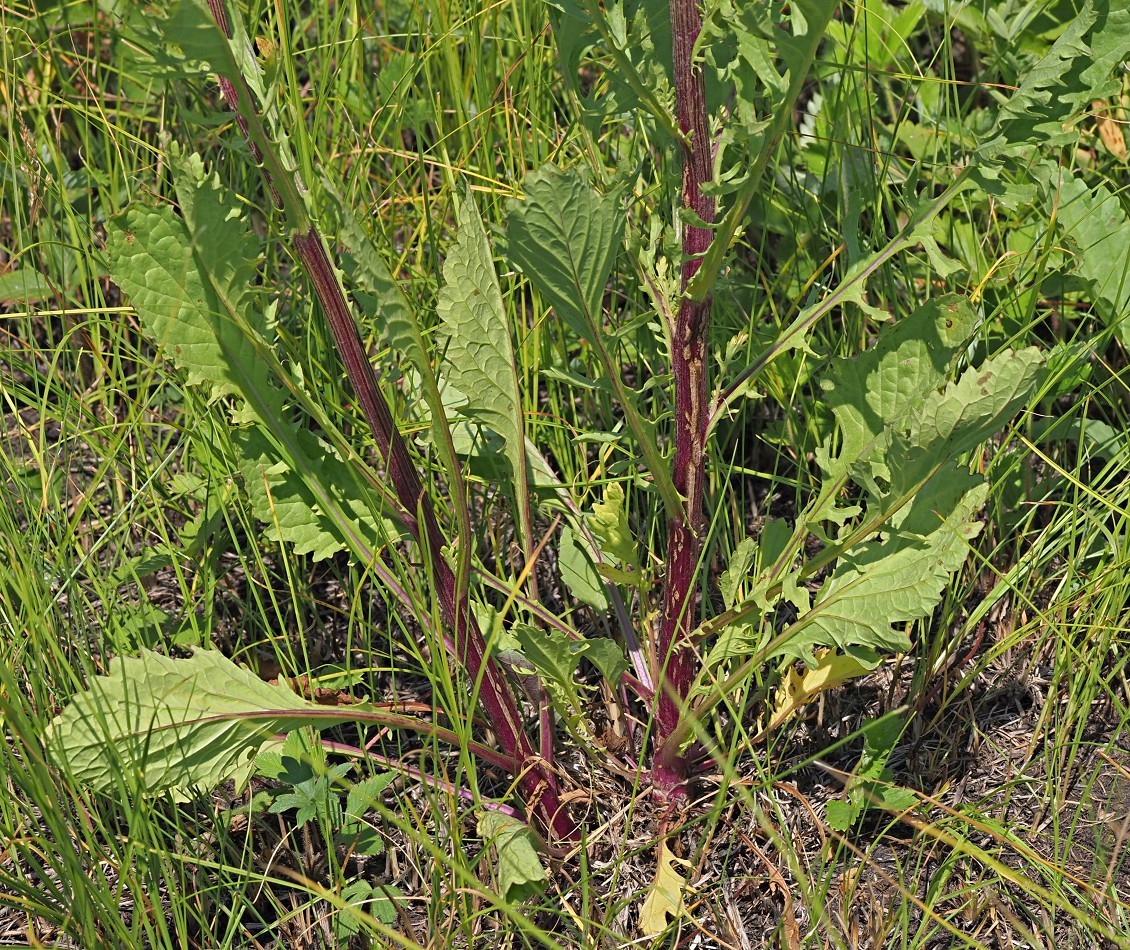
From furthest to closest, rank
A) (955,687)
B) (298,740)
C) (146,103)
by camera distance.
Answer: (146,103) → (955,687) → (298,740)

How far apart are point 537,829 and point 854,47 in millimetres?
1628

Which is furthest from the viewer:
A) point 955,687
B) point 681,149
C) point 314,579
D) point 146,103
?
point 146,103

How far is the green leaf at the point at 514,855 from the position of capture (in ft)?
4.69

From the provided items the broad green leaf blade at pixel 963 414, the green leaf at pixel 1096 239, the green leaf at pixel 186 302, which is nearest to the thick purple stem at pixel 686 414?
the broad green leaf blade at pixel 963 414

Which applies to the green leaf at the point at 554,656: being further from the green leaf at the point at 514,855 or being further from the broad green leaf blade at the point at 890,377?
the broad green leaf blade at the point at 890,377

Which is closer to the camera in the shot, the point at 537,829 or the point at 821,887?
the point at 821,887

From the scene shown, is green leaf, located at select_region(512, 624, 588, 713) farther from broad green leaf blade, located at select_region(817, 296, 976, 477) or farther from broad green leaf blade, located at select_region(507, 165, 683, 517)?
broad green leaf blade, located at select_region(817, 296, 976, 477)

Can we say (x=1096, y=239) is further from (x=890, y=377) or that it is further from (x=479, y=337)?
(x=479, y=337)

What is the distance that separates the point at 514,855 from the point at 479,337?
688mm

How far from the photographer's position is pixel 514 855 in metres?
1.45

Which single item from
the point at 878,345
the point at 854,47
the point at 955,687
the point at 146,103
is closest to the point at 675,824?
the point at 955,687

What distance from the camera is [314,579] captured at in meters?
2.04

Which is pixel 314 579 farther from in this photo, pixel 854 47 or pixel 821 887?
pixel 854 47

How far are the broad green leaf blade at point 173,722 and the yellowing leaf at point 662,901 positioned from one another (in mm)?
479
